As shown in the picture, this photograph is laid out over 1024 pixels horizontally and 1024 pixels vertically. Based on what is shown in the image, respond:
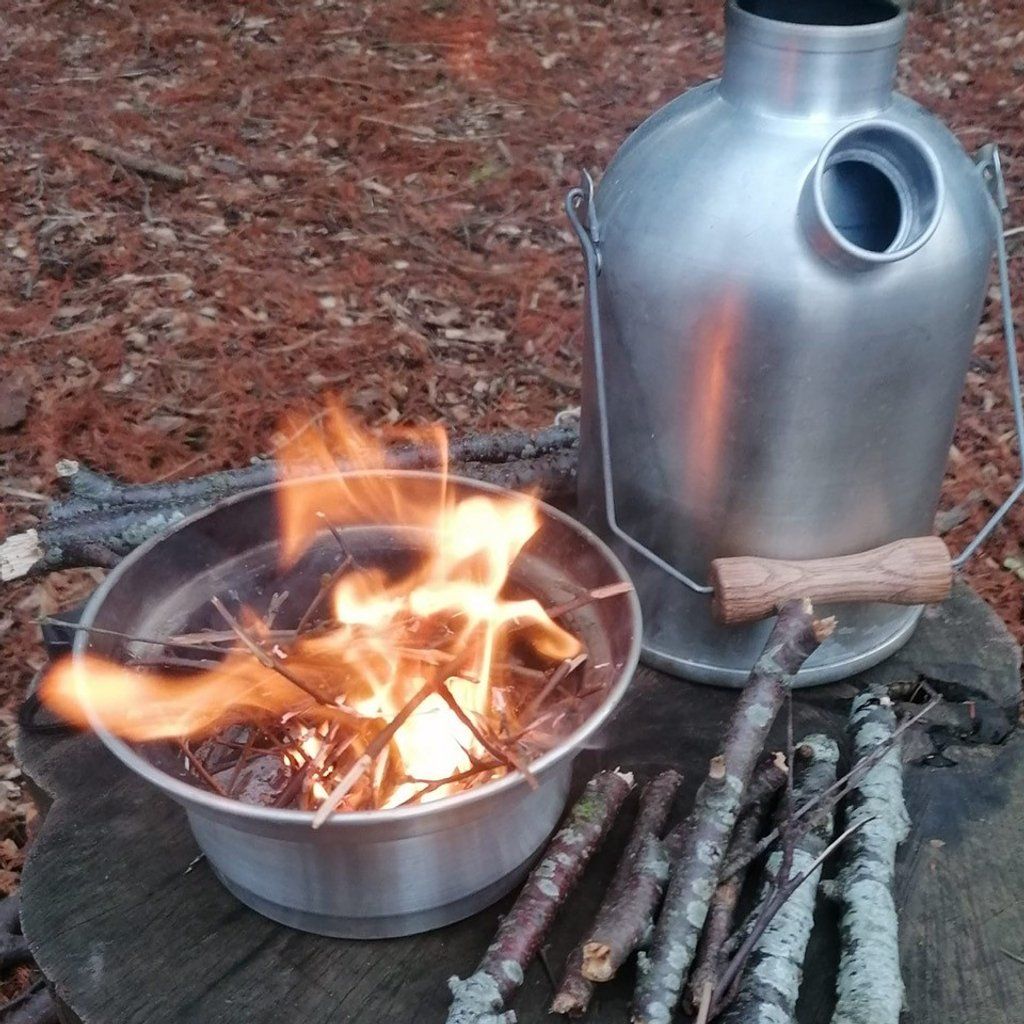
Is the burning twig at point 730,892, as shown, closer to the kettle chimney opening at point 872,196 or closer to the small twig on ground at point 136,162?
the kettle chimney opening at point 872,196

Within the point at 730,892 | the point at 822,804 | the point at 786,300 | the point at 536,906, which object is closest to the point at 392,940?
the point at 536,906

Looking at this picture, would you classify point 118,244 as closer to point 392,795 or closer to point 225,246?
point 225,246

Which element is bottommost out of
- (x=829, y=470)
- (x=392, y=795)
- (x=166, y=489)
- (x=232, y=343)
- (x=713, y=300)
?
(x=232, y=343)

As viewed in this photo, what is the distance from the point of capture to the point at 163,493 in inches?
90.7

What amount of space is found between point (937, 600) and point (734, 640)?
12.7 inches

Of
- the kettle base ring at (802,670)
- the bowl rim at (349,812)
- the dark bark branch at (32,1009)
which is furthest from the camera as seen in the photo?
the dark bark branch at (32,1009)

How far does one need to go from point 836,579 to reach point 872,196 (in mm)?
570

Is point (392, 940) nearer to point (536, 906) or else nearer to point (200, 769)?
point (536, 906)

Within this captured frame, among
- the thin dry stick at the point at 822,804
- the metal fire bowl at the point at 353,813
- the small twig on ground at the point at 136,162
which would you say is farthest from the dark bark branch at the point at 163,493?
the small twig on ground at the point at 136,162

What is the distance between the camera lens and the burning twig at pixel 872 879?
132 centimetres

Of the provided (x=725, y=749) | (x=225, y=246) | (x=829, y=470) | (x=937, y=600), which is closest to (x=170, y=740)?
(x=725, y=749)

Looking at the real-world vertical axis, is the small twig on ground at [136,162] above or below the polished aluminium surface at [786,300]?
below

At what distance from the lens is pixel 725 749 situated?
5.10 feet

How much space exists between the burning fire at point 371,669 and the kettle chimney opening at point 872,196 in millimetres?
581
